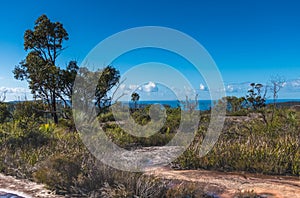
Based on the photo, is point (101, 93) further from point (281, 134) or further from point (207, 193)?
point (207, 193)

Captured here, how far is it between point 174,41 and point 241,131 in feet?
14.7

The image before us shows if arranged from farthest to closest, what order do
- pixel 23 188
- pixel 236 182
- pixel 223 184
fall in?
pixel 236 182 < pixel 223 184 < pixel 23 188

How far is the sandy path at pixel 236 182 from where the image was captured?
4.33 metres

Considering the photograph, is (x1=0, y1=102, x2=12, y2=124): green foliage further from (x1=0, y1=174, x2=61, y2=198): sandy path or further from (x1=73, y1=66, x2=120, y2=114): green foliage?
(x1=0, y1=174, x2=61, y2=198): sandy path

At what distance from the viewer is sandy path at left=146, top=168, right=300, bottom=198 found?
14.2 feet

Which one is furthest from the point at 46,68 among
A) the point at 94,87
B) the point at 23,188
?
the point at 23,188

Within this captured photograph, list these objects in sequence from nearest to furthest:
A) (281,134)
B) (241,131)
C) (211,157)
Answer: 1. (211,157)
2. (281,134)
3. (241,131)

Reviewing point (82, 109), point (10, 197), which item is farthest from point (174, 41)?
point (82, 109)

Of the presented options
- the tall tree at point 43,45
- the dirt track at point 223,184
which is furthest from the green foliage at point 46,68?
the dirt track at point 223,184

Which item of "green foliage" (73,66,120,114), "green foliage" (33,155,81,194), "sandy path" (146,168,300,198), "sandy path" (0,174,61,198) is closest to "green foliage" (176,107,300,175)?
"sandy path" (146,168,300,198)

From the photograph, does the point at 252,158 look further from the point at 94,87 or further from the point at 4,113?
the point at 4,113

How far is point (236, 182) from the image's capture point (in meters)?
4.99

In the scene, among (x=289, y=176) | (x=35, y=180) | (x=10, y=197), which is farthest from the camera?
(x=289, y=176)

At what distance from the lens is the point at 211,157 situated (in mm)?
6293
